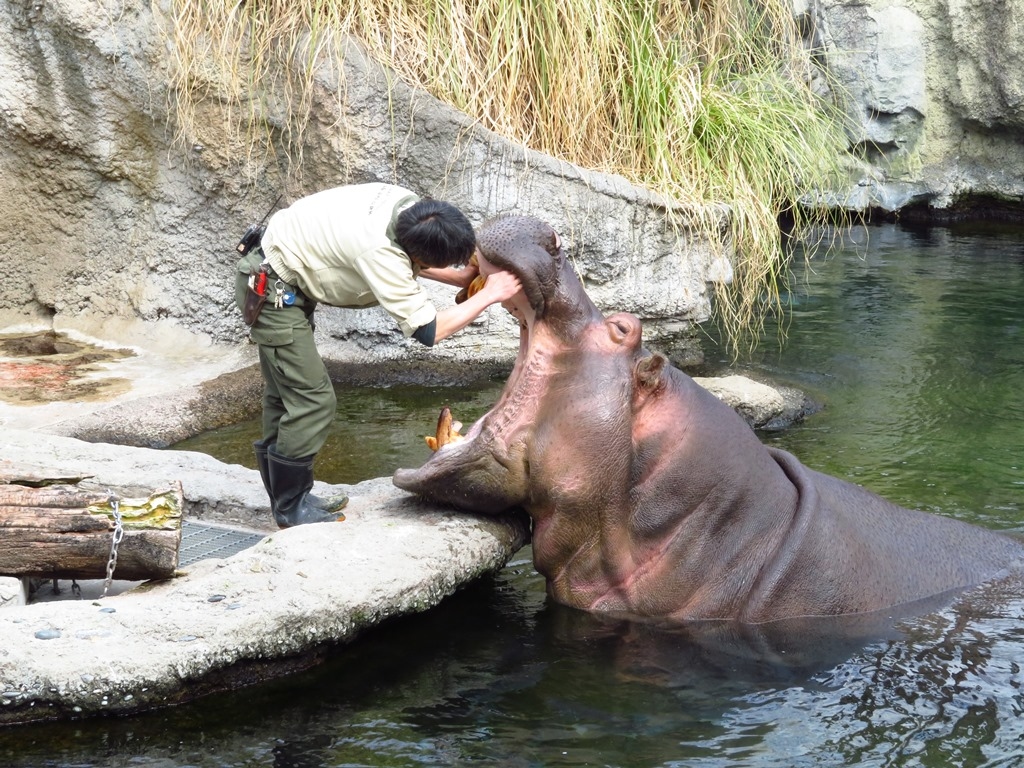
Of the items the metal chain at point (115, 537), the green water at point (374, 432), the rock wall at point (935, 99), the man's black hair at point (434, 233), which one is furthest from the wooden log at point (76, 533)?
the rock wall at point (935, 99)

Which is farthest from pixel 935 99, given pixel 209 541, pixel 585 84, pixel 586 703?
pixel 586 703

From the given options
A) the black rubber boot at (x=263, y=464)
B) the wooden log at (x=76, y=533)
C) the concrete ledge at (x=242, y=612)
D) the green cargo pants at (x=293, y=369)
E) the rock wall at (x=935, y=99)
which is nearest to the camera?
the concrete ledge at (x=242, y=612)

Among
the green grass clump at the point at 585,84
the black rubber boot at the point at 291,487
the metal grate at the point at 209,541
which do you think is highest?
the green grass clump at the point at 585,84

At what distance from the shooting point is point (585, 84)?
7844 mm

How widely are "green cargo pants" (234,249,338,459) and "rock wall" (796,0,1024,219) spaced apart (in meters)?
9.95

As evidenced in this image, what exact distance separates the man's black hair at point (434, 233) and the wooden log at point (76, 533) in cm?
118

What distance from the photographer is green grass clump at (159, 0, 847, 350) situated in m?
7.34

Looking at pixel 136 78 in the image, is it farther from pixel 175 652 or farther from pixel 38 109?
pixel 175 652

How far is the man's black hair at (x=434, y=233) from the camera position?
4285 millimetres

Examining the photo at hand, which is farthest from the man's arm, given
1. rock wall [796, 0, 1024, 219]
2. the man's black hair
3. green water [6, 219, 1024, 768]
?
rock wall [796, 0, 1024, 219]

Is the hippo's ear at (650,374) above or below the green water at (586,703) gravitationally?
above

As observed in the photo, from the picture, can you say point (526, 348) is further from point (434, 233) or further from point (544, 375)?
point (434, 233)

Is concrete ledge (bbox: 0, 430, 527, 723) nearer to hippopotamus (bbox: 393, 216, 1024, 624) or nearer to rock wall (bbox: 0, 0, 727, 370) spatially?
hippopotamus (bbox: 393, 216, 1024, 624)

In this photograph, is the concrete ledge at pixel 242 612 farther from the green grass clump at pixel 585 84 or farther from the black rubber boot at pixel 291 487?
the green grass clump at pixel 585 84
